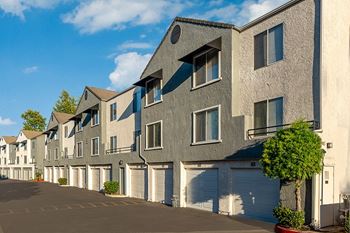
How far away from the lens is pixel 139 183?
26.0 metres

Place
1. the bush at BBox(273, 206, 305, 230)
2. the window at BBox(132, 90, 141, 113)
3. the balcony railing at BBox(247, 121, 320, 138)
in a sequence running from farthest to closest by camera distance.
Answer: the window at BBox(132, 90, 141, 113) < the balcony railing at BBox(247, 121, 320, 138) < the bush at BBox(273, 206, 305, 230)

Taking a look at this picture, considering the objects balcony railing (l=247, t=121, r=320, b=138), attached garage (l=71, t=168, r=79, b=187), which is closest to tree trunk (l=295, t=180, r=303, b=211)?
balcony railing (l=247, t=121, r=320, b=138)

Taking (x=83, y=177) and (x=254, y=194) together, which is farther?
(x=83, y=177)

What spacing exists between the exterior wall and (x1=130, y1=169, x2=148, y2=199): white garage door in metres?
→ 2.88

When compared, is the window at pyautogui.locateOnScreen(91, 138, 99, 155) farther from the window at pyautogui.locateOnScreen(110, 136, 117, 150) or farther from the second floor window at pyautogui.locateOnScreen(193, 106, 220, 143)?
the second floor window at pyautogui.locateOnScreen(193, 106, 220, 143)

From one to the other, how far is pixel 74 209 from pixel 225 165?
386 inches

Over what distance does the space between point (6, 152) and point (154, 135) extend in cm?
7036

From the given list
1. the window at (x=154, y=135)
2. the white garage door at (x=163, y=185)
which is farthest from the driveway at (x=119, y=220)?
the window at (x=154, y=135)

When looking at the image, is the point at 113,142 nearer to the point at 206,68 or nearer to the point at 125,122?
the point at 125,122

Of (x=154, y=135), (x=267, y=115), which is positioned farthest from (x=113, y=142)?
(x=267, y=115)

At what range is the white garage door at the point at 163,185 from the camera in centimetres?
2172

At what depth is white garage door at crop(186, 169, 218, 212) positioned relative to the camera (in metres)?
17.6

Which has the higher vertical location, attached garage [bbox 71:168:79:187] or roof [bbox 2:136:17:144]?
roof [bbox 2:136:17:144]

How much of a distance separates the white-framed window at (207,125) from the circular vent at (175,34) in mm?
5342
